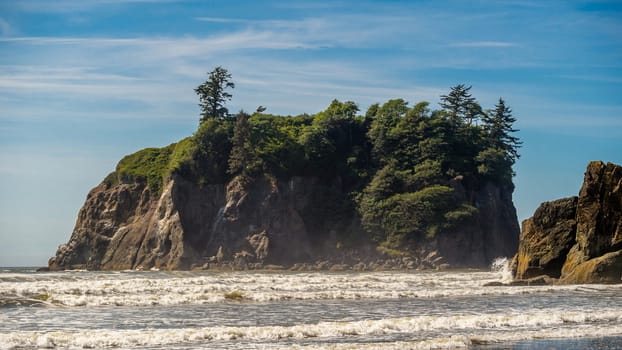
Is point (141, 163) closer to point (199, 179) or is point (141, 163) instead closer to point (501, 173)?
point (199, 179)

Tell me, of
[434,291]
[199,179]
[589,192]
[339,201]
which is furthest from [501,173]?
[434,291]

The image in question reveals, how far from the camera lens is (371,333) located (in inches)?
949

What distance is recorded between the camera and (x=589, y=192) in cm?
4522

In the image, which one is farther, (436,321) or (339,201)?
(339,201)

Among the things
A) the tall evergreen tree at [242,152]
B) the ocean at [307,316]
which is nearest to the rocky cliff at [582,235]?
the ocean at [307,316]

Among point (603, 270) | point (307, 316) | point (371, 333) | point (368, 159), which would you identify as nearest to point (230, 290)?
point (307, 316)

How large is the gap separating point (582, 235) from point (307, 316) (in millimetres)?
22905

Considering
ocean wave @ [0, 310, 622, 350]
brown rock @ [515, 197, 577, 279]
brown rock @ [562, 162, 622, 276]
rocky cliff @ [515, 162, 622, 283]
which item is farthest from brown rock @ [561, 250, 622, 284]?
ocean wave @ [0, 310, 622, 350]

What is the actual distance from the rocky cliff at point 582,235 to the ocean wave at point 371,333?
15.8 meters

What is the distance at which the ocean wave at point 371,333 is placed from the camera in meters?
22.3

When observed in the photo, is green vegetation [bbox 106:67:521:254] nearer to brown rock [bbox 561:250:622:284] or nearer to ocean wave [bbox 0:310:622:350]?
brown rock [bbox 561:250:622:284]

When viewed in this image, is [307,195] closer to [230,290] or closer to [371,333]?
[230,290]

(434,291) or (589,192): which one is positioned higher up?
(589,192)

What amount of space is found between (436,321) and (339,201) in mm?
65157
